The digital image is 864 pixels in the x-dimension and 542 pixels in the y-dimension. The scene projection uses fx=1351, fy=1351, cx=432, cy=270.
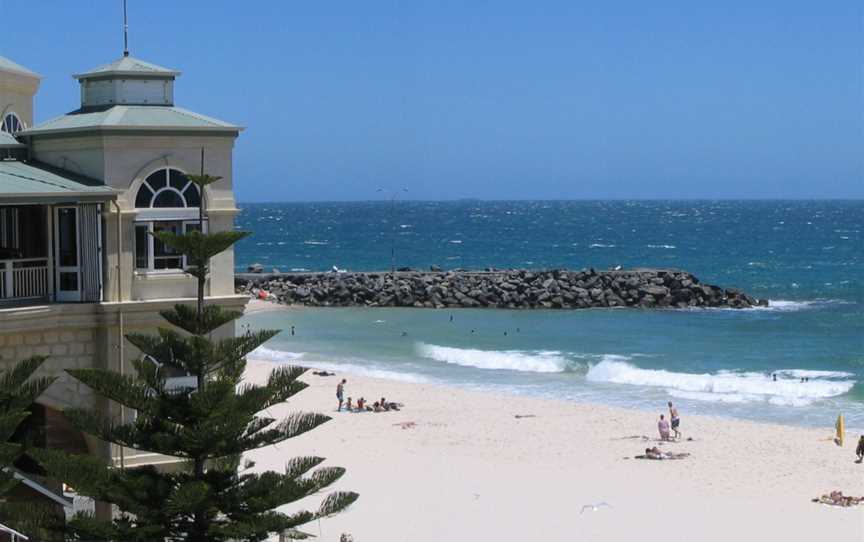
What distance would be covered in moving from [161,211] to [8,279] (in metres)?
1.40

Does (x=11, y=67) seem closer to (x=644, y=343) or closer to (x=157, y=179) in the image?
(x=157, y=179)

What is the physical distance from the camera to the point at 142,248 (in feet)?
38.9

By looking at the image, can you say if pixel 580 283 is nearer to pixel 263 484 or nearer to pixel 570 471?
pixel 570 471

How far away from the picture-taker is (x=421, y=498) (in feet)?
61.3

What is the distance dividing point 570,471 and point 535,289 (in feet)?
→ 110

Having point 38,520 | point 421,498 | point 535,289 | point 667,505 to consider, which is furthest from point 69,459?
point 535,289

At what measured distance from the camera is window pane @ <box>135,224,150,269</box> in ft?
38.8

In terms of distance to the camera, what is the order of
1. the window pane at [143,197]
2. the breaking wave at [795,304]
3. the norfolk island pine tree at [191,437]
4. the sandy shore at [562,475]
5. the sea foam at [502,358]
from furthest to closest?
the breaking wave at [795,304] → the sea foam at [502,358] → the sandy shore at [562,475] → the window pane at [143,197] → the norfolk island pine tree at [191,437]

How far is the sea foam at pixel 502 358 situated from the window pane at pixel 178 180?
908 inches

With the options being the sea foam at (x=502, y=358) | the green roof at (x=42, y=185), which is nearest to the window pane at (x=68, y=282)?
the green roof at (x=42, y=185)

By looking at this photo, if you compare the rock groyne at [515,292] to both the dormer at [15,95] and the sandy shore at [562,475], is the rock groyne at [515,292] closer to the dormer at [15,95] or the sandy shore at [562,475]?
the sandy shore at [562,475]

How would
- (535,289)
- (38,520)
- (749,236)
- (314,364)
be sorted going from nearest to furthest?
(38,520) → (314,364) → (535,289) → (749,236)

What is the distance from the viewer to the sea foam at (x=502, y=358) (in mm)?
34906

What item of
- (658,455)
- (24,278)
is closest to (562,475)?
(658,455)
